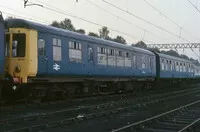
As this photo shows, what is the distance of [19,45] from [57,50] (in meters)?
2.37

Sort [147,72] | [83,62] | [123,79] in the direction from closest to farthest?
1. [83,62]
2. [123,79]
3. [147,72]

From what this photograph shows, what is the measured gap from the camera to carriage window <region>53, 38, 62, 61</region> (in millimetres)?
18219

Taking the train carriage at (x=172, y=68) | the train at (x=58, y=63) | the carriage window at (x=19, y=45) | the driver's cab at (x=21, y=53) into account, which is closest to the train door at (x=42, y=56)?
the train at (x=58, y=63)

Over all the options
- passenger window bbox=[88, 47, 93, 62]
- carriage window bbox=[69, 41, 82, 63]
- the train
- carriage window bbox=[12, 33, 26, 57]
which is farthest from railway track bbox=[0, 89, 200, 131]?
passenger window bbox=[88, 47, 93, 62]

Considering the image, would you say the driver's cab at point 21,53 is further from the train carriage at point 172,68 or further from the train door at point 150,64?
the train carriage at point 172,68

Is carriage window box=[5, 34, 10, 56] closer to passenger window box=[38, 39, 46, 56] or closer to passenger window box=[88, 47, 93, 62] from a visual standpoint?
passenger window box=[38, 39, 46, 56]

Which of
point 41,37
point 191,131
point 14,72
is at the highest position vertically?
point 41,37

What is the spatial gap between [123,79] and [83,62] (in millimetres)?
6328

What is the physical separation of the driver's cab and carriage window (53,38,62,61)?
1.63 metres

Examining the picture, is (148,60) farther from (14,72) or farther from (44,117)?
(44,117)

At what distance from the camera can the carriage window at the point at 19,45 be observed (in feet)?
54.0

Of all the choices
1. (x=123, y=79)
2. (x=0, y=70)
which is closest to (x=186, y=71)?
(x=123, y=79)

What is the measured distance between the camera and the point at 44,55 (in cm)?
1731

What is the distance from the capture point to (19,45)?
1653 cm
